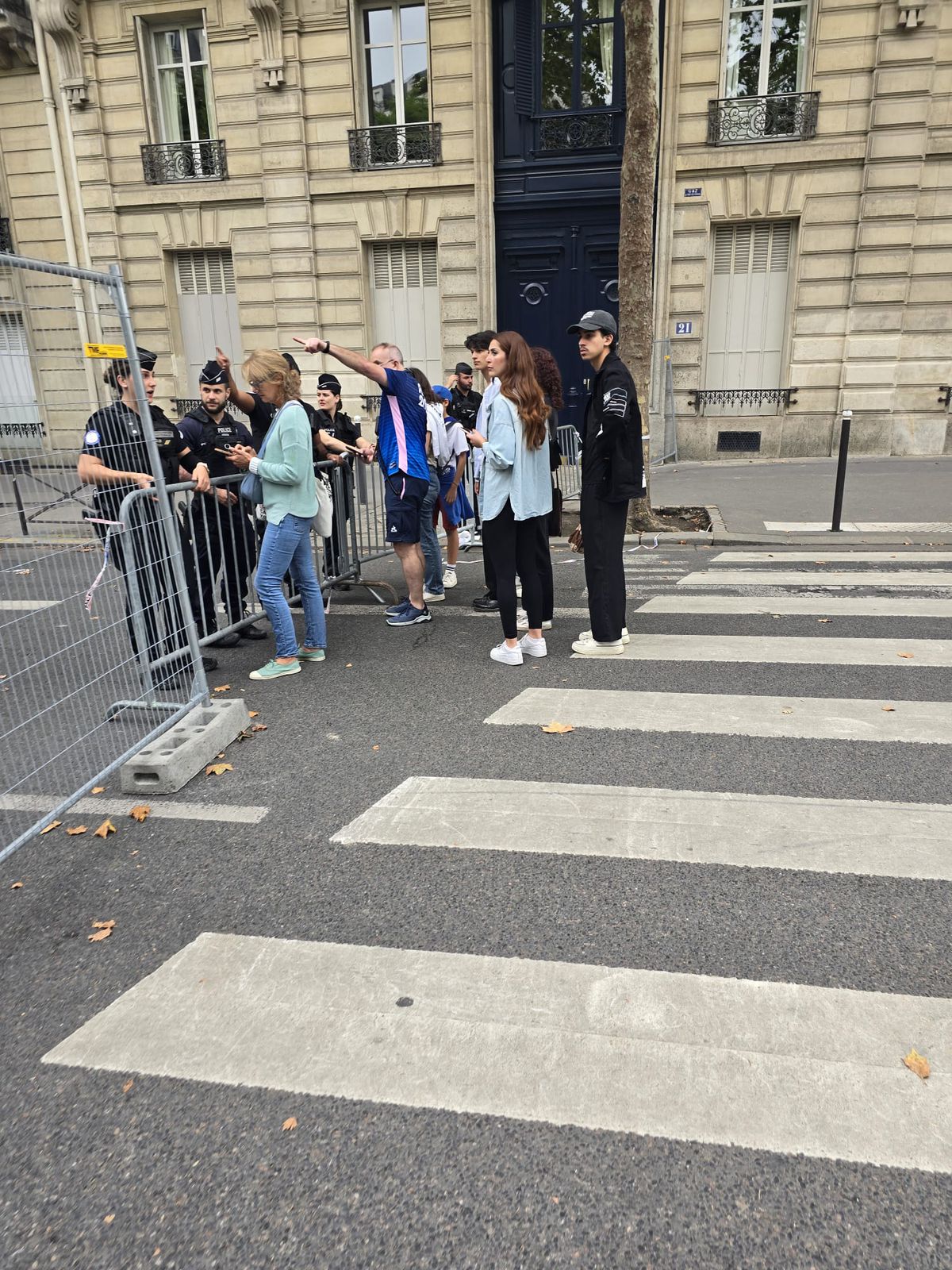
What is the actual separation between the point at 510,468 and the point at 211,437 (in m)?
2.17

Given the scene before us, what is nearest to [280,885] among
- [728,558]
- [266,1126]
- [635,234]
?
[266,1126]

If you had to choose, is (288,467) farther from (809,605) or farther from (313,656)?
(809,605)

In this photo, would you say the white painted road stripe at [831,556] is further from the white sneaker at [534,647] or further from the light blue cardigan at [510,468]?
the light blue cardigan at [510,468]

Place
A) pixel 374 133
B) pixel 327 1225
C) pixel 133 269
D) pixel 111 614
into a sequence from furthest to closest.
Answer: pixel 133 269, pixel 374 133, pixel 111 614, pixel 327 1225

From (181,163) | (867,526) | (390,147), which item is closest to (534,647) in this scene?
(867,526)

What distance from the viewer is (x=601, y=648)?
578 centimetres

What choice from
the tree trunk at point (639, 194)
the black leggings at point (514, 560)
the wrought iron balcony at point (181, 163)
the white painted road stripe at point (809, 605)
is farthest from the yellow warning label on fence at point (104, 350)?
the wrought iron balcony at point (181, 163)

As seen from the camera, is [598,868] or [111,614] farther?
[111,614]

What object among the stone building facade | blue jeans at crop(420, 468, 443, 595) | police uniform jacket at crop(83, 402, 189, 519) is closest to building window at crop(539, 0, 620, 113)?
the stone building facade

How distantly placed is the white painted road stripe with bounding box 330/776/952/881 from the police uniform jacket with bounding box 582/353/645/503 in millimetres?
2187

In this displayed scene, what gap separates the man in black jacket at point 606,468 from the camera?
5188 millimetres

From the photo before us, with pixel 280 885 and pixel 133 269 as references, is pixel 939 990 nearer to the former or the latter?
pixel 280 885

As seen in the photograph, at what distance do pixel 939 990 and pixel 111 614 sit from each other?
3.70 metres

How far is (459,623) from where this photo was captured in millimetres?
6695
